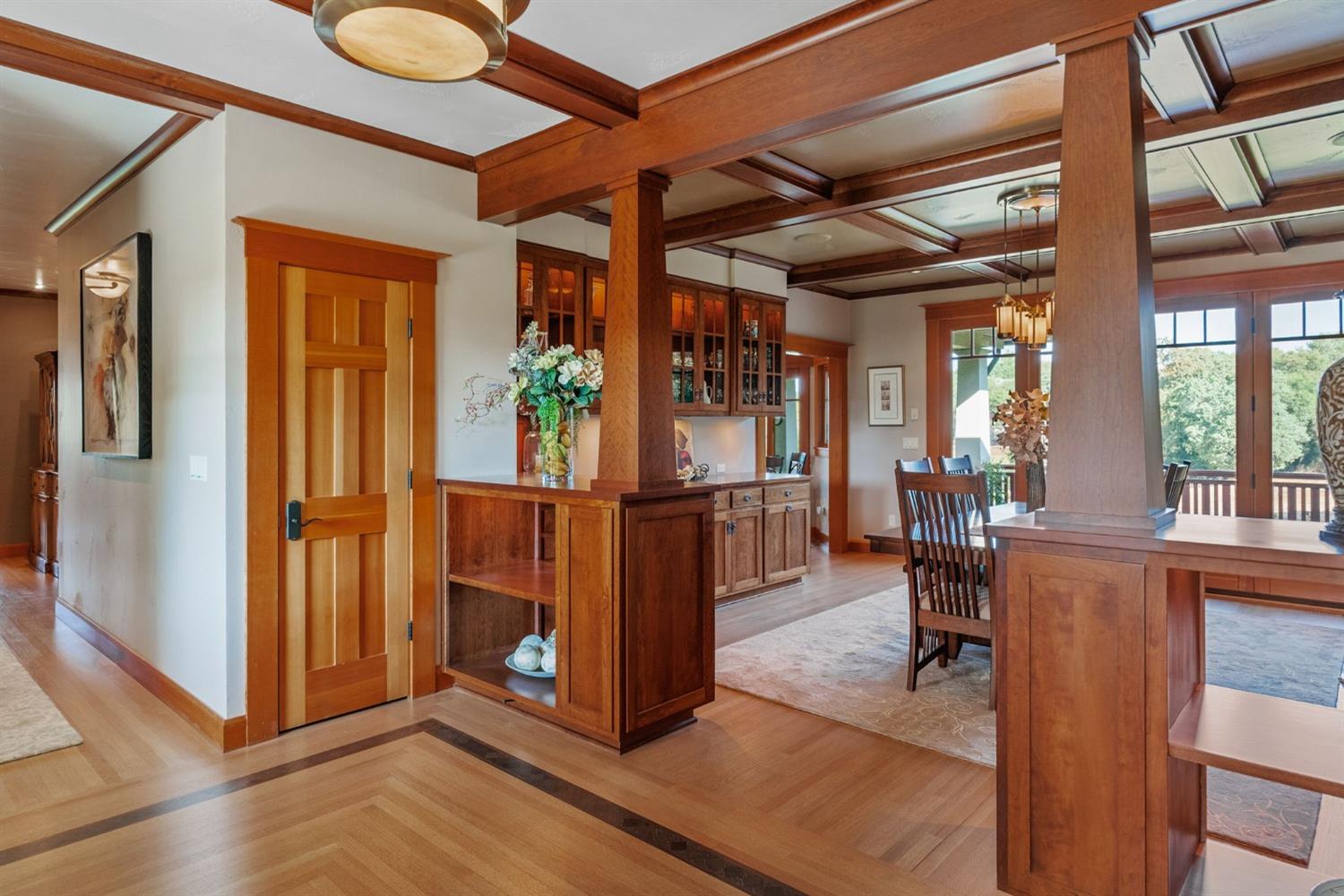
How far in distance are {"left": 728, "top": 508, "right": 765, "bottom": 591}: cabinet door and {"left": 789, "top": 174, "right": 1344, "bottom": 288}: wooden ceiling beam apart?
8.05ft

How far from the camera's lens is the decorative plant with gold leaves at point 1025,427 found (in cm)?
405

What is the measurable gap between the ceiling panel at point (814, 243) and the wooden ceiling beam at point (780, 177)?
1053 mm

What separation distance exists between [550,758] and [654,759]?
0.43 meters

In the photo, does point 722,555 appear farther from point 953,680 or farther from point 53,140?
point 53,140

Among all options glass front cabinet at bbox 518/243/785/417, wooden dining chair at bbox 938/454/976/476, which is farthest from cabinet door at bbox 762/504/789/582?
wooden dining chair at bbox 938/454/976/476

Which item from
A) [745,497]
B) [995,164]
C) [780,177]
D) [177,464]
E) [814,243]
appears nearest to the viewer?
[177,464]

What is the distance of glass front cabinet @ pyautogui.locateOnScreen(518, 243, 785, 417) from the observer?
485cm

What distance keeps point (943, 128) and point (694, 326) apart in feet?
8.66

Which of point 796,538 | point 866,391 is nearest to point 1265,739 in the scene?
point 796,538

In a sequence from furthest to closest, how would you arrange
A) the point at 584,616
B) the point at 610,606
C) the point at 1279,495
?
the point at 1279,495 → the point at 584,616 → the point at 610,606

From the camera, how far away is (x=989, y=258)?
6.15 metres

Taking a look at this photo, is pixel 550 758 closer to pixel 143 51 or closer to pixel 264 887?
Result: pixel 264 887

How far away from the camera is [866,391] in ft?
27.0

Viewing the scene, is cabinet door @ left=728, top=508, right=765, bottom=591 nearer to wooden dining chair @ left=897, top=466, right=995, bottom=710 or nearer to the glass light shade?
wooden dining chair @ left=897, top=466, right=995, bottom=710
